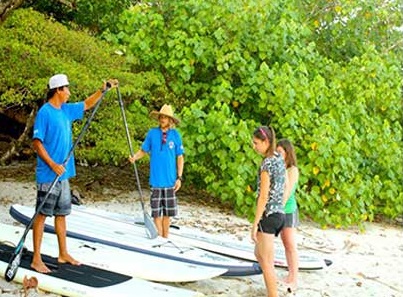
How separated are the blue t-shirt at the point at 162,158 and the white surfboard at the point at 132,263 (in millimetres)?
740

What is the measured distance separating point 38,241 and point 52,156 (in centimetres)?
63

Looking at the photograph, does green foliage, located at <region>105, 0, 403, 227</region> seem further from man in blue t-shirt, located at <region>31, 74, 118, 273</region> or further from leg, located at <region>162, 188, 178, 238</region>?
man in blue t-shirt, located at <region>31, 74, 118, 273</region>

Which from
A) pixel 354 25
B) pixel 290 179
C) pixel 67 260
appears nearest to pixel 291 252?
pixel 290 179

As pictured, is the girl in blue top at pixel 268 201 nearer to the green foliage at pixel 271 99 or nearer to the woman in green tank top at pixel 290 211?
the woman in green tank top at pixel 290 211

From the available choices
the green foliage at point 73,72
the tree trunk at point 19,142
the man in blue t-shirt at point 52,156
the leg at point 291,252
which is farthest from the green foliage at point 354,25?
the man in blue t-shirt at point 52,156

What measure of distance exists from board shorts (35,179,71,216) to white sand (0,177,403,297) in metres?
0.58

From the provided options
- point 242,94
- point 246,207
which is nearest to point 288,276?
point 246,207

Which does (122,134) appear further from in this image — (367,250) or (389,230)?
(389,230)

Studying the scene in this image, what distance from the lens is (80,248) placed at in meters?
5.20

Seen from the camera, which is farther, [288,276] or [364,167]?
[364,167]

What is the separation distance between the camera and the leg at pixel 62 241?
4.67 metres

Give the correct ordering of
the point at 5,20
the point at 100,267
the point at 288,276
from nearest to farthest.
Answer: the point at 100,267 < the point at 288,276 < the point at 5,20

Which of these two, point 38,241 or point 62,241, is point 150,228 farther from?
point 38,241

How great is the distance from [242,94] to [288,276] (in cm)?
396
